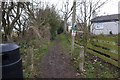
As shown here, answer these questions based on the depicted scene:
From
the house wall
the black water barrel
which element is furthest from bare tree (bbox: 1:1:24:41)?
the house wall

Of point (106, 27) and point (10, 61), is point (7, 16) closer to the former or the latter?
point (10, 61)

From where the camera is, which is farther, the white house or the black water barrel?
the white house

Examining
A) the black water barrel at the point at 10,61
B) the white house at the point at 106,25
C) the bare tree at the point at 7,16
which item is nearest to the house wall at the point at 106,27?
the white house at the point at 106,25

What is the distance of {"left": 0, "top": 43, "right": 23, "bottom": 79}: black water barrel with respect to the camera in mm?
3879

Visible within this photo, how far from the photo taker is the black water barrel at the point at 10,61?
3.88m

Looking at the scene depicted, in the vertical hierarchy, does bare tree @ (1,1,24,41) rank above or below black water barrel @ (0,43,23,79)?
above

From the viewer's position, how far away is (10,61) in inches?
155

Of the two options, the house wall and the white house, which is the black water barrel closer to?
the house wall

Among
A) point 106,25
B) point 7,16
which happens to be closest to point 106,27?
point 106,25

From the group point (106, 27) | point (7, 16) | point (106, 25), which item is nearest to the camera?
point (7, 16)

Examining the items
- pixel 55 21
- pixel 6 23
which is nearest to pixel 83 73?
pixel 6 23

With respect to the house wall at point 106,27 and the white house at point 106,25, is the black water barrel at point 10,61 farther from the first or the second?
the white house at point 106,25

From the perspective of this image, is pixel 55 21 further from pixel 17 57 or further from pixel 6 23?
pixel 17 57

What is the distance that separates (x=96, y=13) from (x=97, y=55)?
21.9 meters
